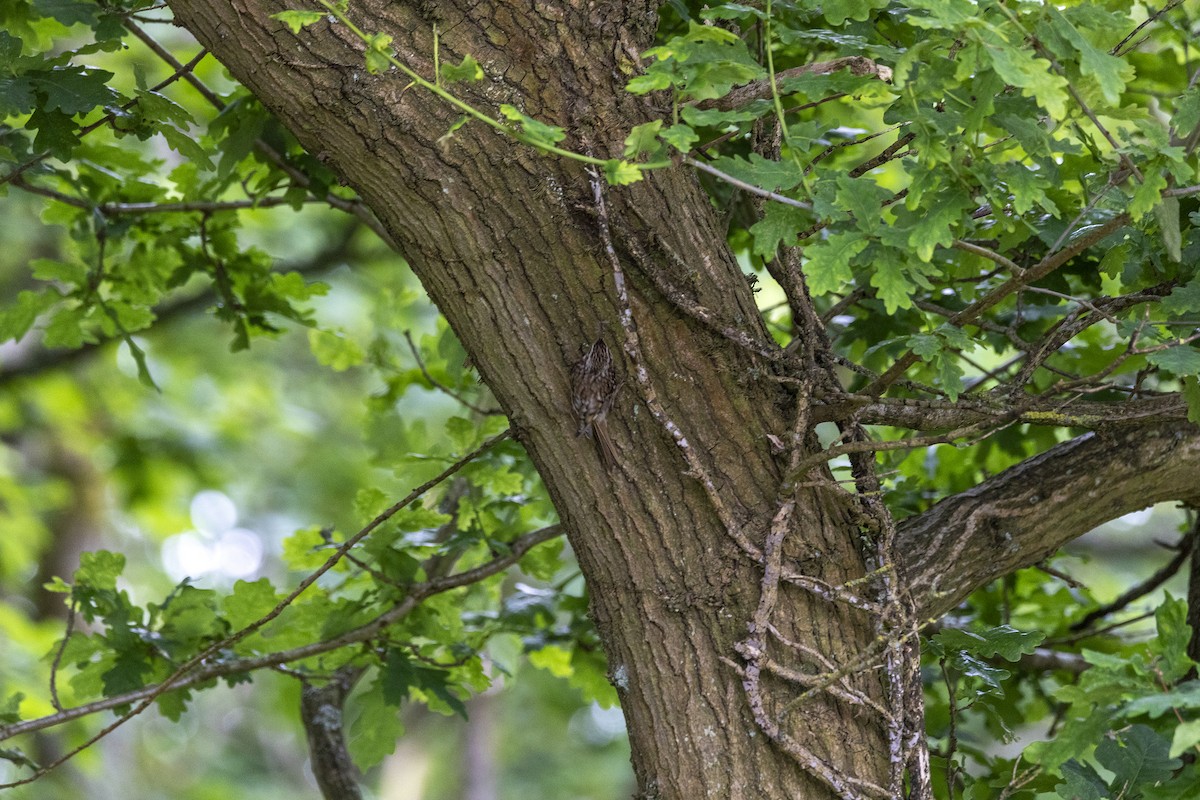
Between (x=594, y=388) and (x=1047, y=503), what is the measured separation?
743mm

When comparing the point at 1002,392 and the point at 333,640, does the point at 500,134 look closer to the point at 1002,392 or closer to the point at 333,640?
the point at 1002,392

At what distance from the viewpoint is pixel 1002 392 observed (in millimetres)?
1474

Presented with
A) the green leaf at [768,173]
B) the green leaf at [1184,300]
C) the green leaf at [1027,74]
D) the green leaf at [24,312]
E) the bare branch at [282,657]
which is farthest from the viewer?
the green leaf at [24,312]

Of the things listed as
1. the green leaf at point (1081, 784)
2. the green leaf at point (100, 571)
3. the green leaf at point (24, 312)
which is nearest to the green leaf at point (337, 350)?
the green leaf at point (24, 312)

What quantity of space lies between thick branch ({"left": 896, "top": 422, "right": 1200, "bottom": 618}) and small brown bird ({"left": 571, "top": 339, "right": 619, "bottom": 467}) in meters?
0.53

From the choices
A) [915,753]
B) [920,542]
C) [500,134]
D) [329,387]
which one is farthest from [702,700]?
[329,387]

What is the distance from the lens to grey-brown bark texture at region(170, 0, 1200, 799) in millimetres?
1332

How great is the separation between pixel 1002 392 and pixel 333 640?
1.28m

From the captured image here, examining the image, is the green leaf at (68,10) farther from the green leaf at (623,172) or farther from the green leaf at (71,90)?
the green leaf at (623,172)

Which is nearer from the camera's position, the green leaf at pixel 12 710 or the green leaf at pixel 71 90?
the green leaf at pixel 71 90

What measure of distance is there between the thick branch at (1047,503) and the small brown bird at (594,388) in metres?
0.53

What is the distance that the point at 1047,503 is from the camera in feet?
5.18

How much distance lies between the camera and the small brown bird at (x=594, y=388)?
4.42 feet

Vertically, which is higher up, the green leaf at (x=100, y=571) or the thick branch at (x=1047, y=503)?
the green leaf at (x=100, y=571)
